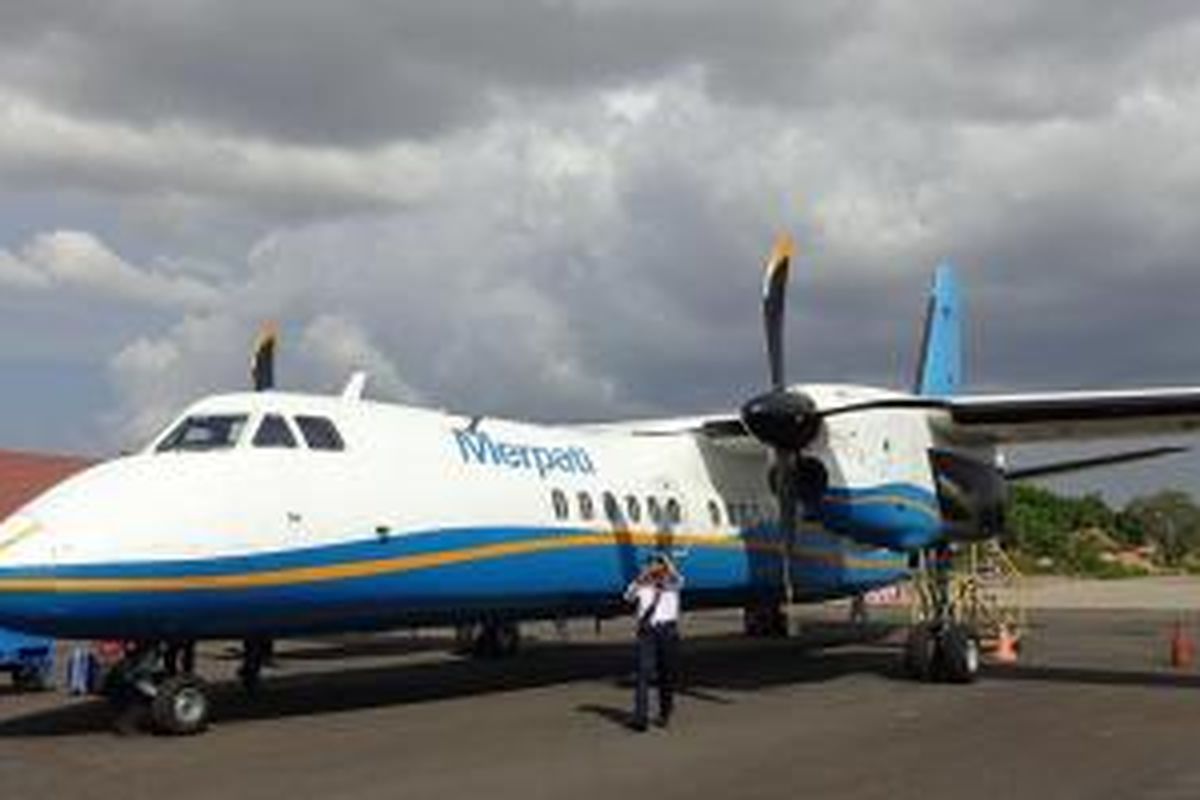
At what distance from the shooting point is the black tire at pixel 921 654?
1800 cm

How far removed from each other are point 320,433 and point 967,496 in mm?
8886

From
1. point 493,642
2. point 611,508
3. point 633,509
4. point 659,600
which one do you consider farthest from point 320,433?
point 493,642

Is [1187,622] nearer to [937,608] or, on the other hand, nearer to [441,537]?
[937,608]

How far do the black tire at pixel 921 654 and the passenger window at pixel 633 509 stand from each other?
3772 millimetres

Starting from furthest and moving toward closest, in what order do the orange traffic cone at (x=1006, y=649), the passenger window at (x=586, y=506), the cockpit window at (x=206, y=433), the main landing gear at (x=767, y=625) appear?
1. the main landing gear at (x=767, y=625)
2. the orange traffic cone at (x=1006, y=649)
3. the passenger window at (x=586, y=506)
4. the cockpit window at (x=206, y=433)

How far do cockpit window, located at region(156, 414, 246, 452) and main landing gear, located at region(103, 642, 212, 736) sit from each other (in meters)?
1.72

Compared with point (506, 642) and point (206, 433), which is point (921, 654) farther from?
point (206, 433)

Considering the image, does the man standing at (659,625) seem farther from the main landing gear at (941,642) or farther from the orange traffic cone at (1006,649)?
the orange traffic cone at (1006,649)

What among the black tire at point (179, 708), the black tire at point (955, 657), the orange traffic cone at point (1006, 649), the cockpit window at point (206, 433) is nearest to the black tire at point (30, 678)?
the black tire at point (179, 708)

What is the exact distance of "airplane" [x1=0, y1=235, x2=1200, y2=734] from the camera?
11984 millimetres

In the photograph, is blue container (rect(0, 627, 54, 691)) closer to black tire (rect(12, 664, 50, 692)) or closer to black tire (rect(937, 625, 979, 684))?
black tire (rect(12, 664, 50, 692))

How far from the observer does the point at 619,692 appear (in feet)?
53.8

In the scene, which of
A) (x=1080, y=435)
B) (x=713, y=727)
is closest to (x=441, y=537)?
(x=713, y=727)

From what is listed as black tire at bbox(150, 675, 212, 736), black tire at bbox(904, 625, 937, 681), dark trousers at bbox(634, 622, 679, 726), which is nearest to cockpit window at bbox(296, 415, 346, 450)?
black tire at bbox(150, 675, 212, 736)
